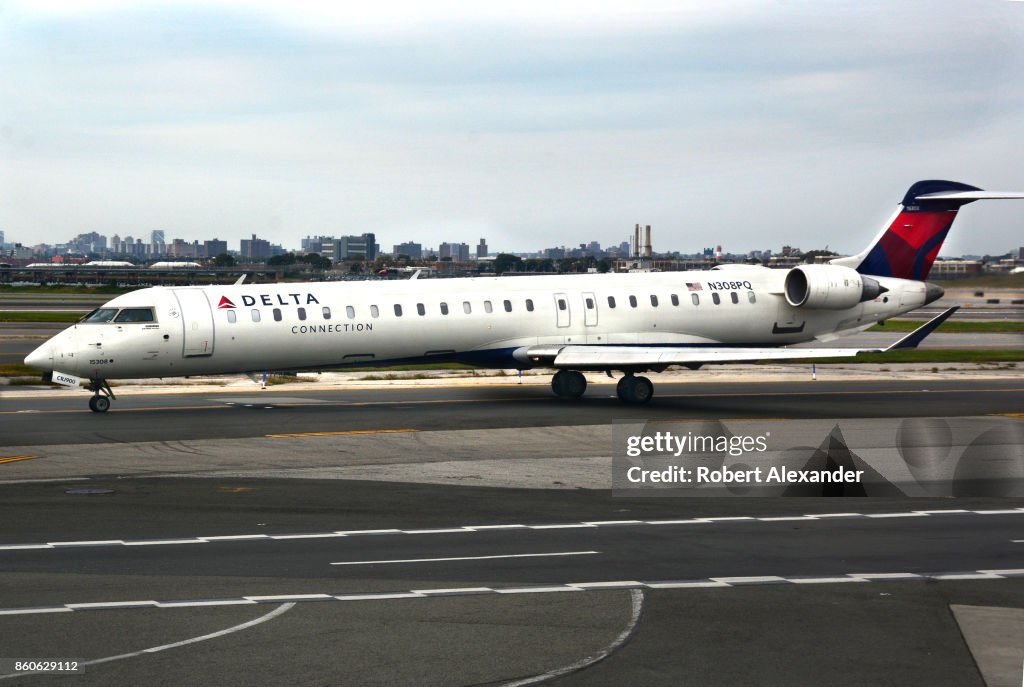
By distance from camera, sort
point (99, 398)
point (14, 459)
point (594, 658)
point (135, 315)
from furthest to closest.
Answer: point (99, 398) → point (135, 315) → point (14, 459) → point (594, 658)

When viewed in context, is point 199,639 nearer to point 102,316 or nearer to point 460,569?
point 460,569

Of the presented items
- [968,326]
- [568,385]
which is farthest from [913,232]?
[968,326]

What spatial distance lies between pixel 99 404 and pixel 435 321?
8930 millimetres

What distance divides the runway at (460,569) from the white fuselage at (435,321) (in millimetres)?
3759

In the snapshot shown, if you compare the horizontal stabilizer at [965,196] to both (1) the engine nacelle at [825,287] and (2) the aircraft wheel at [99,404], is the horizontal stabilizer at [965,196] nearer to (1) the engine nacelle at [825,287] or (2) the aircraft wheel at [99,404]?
(1) the engine nacelle at [825,287]

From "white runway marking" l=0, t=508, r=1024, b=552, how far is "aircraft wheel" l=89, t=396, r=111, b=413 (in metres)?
15.2

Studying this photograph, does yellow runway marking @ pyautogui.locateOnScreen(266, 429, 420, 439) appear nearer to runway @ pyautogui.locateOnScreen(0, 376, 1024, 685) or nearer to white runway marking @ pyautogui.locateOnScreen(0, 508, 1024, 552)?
runway @ pyautogui.locateOnScreen(0, 376, 1024, 685)

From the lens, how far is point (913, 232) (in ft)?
125

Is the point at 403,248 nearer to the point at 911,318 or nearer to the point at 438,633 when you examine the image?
the point at 911,318

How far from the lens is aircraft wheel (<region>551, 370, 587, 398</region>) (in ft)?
116

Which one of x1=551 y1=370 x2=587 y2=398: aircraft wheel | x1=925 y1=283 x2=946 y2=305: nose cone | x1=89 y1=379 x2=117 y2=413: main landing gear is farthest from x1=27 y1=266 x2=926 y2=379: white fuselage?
x1=551 y1=370 x2=587 y2=398: aircraft wheel

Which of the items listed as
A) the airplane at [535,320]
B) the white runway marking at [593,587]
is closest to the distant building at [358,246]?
the airplane at [535,320]

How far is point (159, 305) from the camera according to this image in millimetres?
31078

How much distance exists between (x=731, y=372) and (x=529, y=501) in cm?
2528
